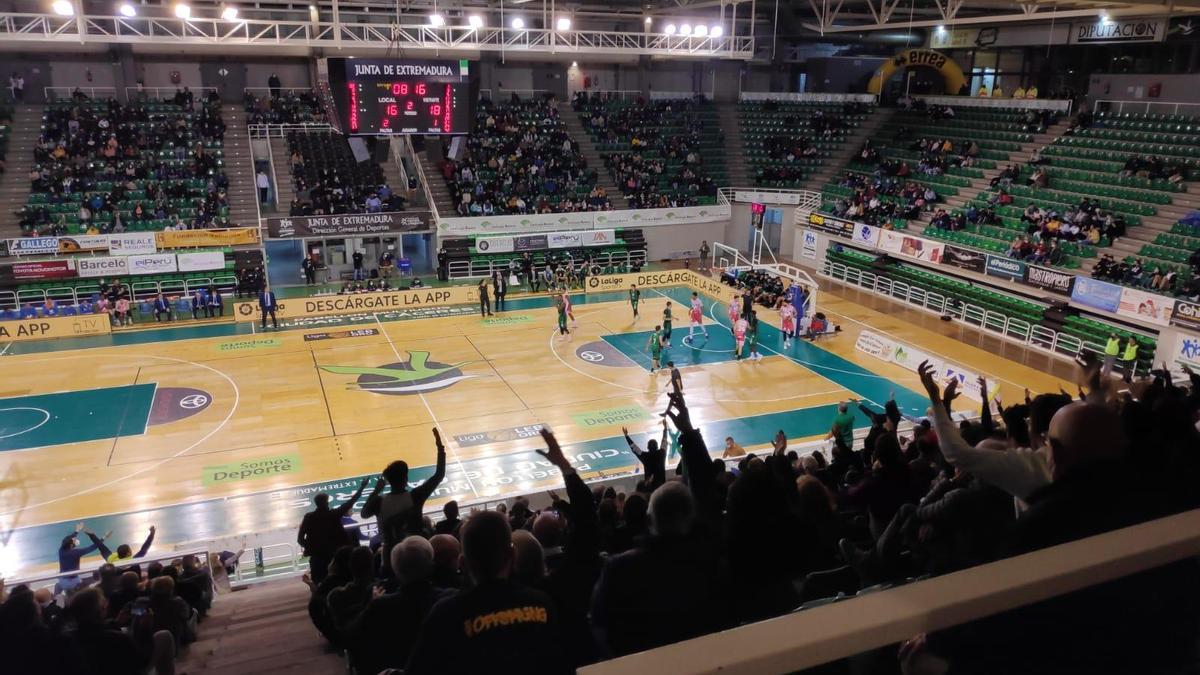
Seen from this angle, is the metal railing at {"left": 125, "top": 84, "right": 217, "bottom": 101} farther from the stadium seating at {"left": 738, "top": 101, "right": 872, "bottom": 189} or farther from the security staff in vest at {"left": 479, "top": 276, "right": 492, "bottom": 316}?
the stadium seating at {"left": 738, "top": 101, "right": 872, "bottom": 189}

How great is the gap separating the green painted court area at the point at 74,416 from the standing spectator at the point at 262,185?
15207 mm

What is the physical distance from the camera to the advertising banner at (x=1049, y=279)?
85.6 ft

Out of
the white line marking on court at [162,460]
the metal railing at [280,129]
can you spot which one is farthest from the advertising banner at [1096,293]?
the metal railing at [280,129]

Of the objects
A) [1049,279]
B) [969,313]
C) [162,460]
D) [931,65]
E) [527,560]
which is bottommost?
[162,460]

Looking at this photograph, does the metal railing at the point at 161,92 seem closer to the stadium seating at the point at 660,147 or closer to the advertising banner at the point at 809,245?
the stadium seating at the point at 660,147

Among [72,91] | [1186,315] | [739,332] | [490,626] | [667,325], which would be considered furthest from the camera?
[72,91]

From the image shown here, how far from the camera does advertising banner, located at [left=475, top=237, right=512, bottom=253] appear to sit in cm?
3547

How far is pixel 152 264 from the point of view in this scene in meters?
30.9

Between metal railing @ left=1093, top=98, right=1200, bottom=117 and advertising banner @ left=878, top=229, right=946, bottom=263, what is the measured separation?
33.0 ft

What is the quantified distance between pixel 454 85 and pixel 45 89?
92.8ft

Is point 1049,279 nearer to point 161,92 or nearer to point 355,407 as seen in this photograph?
point 355,407

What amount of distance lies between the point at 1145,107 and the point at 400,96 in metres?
29.5

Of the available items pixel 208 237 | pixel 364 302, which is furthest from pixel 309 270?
pixel 364 302

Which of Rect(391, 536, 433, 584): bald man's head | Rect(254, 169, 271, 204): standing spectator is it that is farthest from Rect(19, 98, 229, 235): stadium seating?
Rect(391, 536, 433, 584): bald man's head
